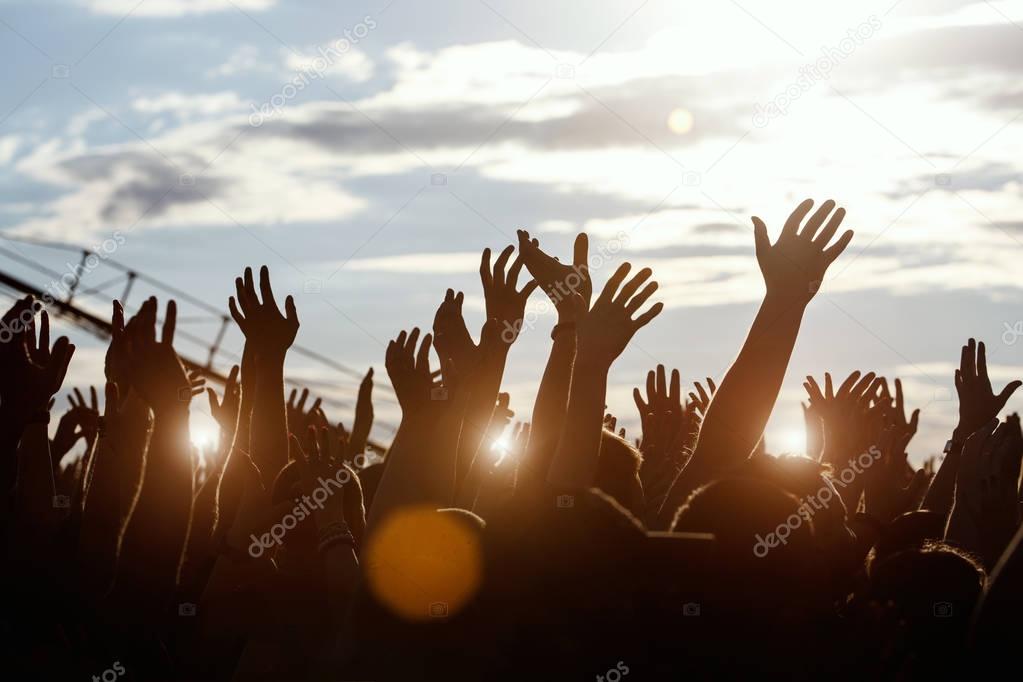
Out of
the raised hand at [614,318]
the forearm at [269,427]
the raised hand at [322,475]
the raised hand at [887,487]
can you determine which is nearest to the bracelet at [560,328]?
the raised hand at [614,318]

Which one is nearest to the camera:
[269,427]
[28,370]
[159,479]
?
[159,479]

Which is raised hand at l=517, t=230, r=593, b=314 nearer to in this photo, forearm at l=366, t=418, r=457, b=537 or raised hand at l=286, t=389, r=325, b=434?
forearm at l=366, t=418, r=457, b=537

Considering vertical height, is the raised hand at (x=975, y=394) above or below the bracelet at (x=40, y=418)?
above

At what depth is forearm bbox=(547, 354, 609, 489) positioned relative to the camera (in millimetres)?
3805

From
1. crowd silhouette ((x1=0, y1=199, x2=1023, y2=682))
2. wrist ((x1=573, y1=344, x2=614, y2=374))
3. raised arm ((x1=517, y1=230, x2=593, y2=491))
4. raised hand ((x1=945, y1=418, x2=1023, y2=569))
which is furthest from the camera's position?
raised hand ((x1=945, y1=418, x2=1023, y2=569))

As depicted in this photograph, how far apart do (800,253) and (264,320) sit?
2933mm

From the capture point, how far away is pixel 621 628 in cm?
320

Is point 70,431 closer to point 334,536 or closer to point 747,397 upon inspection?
point 334,536

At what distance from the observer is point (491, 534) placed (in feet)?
11.4

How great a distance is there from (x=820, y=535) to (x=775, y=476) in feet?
0.98

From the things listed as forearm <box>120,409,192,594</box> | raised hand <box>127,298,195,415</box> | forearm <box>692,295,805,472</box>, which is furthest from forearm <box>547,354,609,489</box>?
raised hand <box>127,298,195,415</box>

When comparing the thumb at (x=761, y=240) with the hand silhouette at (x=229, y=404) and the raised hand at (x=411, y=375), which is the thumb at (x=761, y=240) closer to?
the raised hand at (x=411, y=375)

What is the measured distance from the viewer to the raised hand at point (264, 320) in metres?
5.95

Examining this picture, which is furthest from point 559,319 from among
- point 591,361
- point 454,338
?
point 591,361
